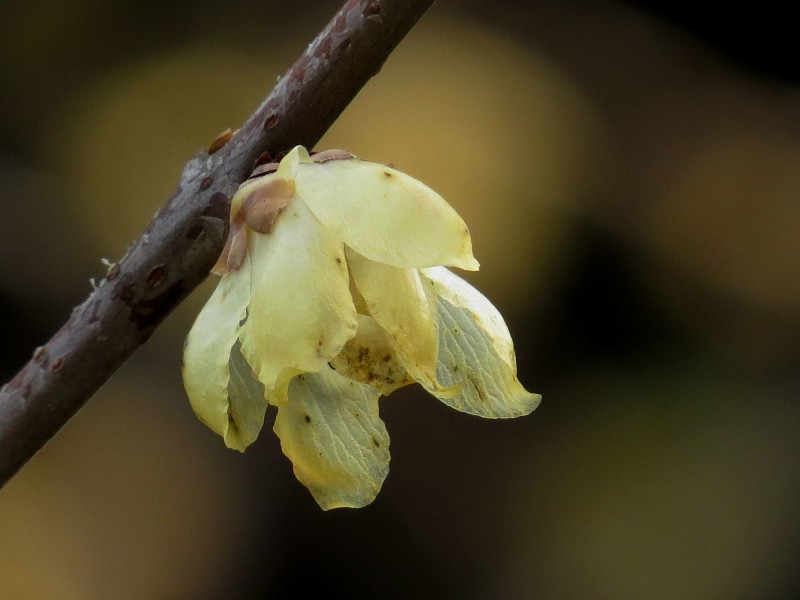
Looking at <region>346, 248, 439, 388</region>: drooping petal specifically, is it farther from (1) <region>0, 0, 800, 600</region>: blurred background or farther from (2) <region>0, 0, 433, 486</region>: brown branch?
(1) <region>0, 0, 800, 600</region>: blurred background

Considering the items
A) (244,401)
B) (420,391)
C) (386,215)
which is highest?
(386,215)

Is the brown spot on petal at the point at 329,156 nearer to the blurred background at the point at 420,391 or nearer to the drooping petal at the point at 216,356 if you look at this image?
the drooping petal at the point at 216,356

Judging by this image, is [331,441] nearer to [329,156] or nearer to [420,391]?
[329,156]

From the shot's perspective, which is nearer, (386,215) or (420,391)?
(386,215)

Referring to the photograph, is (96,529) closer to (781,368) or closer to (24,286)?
(24,286)

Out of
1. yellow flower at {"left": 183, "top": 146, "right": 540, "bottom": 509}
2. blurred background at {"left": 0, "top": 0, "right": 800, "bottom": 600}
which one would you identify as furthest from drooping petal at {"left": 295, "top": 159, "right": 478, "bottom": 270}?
blurred background at {"left": 0, "top": 0, "right": 800, "bottom": 600}

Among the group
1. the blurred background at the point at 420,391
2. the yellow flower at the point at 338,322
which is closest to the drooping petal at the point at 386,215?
the yellow flower at the point at 338,322

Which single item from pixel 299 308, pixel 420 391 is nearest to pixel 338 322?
pixel 299 308
